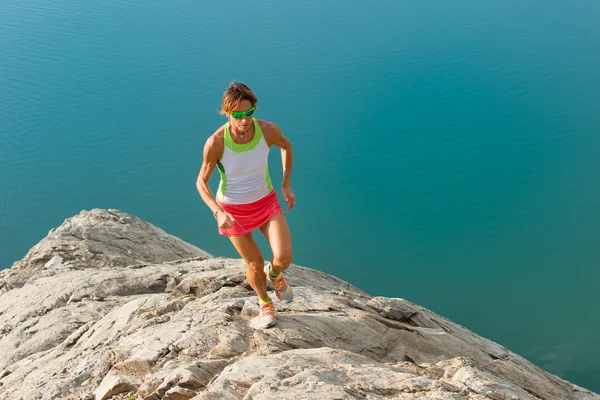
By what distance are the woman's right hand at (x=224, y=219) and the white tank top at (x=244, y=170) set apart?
35cm

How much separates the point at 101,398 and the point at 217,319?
1.80 meters

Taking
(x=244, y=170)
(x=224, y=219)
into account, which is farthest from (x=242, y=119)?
(x=224, y=219)

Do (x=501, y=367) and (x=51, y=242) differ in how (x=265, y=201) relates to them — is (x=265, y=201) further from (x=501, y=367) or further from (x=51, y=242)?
(x=51, y=242)

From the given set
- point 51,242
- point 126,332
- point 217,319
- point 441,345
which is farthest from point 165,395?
point 51,242

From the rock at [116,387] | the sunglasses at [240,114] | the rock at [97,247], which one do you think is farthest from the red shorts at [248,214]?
the rock at [97,247]

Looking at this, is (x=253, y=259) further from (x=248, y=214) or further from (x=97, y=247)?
(x=97, y=247)

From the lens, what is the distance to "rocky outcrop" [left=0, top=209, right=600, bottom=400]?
Result: 8078 millimetres

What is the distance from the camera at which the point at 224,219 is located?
8805 millimetres

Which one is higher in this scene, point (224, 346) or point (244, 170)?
point (244, 170)

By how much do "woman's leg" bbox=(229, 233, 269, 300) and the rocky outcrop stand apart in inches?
19.1

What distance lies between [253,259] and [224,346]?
47.9 inches

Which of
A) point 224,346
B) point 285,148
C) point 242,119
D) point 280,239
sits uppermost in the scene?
point 285,148

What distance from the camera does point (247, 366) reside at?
8.23 meters

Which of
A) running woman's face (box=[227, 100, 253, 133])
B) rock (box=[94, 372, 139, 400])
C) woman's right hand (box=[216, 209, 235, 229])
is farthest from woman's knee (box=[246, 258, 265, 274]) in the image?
rock (box=[94, 372, 139, 400])
